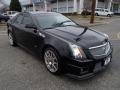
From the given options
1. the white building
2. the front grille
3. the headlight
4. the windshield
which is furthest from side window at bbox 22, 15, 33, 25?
the white building

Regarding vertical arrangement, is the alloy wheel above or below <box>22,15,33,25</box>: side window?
below

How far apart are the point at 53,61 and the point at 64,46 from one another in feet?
1.92

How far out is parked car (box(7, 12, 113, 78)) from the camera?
3.54 metres

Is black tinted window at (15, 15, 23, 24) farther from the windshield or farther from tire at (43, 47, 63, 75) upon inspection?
tire at (43, 47, 63, 75)

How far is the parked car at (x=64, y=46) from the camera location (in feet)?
11.6

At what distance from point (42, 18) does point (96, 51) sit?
2.10m

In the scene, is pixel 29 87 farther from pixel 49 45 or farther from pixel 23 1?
pixel 23 1

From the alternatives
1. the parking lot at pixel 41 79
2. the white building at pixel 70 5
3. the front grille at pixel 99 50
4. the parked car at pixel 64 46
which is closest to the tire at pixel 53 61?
the parked car at pixel 64 46

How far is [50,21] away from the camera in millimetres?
4957

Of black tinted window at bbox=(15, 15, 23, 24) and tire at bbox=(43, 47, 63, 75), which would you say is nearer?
tire at bbox=(43, 47, 63, 75)

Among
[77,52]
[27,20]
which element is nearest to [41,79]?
[77,52]

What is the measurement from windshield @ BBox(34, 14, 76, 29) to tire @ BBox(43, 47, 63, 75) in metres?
0.85

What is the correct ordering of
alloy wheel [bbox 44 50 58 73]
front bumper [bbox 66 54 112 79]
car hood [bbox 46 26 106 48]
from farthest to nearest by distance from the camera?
alloy wheel [bbox 44 50 58 73], car hood [bbox 46 26 106 48], front bumper [bbox 66 54 112 79]

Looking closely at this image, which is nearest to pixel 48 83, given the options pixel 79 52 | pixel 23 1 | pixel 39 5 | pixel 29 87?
pixel 29 87
